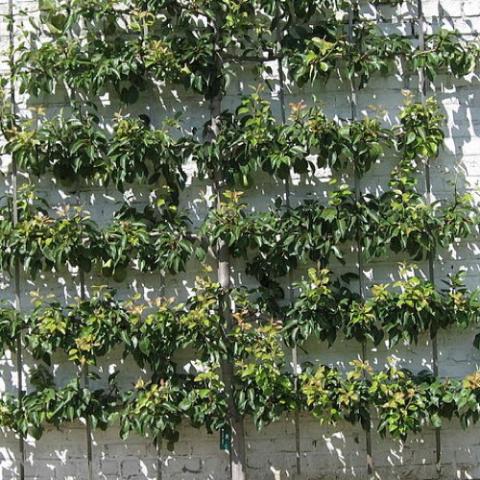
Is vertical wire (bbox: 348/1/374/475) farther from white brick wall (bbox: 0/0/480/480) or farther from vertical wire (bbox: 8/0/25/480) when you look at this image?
vertical wire (bbox: 8/0/25/480)

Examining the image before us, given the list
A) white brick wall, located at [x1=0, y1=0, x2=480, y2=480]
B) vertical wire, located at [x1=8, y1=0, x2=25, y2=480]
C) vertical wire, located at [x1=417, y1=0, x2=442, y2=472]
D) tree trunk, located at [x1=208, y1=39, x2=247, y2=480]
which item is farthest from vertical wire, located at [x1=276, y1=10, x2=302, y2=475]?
vertical wire, located at [x1=8, y1=0, x2=25, y2=480]

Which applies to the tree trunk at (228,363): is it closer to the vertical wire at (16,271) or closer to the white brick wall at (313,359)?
the white brick wall at (313,359)

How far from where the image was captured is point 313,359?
152 inches

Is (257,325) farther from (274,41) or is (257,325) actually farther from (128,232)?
(274,41)

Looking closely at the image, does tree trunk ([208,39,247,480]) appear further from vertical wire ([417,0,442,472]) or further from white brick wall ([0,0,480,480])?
vertical wire ([417,0,442,472])

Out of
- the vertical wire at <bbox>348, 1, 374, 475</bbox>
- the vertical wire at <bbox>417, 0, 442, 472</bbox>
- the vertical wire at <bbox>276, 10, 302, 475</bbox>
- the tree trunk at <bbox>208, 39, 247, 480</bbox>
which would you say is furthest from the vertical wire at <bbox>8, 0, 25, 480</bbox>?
the vertical wire at <bbox>417, 0, 442, 472</bbox>

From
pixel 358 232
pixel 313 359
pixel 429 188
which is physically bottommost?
pixel 313 359

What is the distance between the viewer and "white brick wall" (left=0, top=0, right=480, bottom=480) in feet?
12.7

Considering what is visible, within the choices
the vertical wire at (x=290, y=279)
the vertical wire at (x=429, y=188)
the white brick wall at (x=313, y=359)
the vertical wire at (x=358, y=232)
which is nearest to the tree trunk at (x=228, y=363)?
the white brick wall at (x=313, y=359)

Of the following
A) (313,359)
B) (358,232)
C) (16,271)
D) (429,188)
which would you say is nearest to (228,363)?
(313,359)

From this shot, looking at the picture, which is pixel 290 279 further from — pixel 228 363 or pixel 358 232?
pixel 228 363

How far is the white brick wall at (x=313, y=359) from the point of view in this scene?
3865 mm

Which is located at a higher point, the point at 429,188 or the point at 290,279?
the point at 429,188

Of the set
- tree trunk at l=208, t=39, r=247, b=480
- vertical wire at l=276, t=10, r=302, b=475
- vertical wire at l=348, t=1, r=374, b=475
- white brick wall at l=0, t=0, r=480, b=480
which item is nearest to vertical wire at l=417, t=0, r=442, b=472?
white brick wall at l=0, t=0, r=480, b=480
